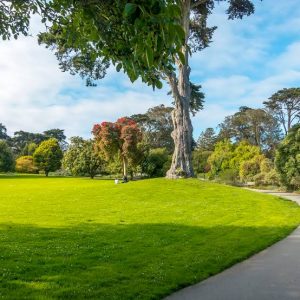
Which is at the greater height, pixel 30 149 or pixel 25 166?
pixel 30 149

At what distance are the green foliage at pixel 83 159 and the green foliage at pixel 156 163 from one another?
864cm

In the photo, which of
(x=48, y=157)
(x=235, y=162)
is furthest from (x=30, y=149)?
(x=235, y=162)

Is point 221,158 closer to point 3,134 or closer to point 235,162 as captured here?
point 235,162

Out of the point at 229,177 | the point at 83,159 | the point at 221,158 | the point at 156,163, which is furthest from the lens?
the point at 83,159

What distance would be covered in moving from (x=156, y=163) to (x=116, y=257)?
40219 mm

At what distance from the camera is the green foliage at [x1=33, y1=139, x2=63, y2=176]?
6931 centimetres

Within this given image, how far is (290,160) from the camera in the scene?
87.0 ft

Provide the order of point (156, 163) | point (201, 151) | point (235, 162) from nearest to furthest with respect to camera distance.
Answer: point (235, 162)
point (156, 163)
point (201, 151)

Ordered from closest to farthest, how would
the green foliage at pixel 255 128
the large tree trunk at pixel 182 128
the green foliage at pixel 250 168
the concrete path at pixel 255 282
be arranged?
the concrete path at pixel 255 282
the large tree trunk at pixel 182 128
the green foliage at pixel 250 168
the green foliage at pixel 255 128

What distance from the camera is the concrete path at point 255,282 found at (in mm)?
5125

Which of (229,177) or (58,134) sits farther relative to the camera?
(58,134)

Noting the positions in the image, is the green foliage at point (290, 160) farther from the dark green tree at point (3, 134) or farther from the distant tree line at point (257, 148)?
the dark green tree at point (3, 134)

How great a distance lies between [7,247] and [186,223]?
17.9ft

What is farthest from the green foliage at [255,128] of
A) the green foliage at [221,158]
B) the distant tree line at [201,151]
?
the green foliage at [221,158]
